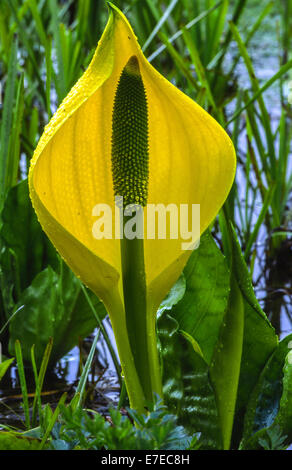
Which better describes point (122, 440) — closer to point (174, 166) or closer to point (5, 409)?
point (174, 166)

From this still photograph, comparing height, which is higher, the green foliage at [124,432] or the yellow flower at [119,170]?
the yellow flower at [119,170]

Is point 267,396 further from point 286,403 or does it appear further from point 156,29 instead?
point 156,29

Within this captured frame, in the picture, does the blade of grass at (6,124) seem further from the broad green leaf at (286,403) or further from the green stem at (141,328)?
the broad green leaf at (286,403)

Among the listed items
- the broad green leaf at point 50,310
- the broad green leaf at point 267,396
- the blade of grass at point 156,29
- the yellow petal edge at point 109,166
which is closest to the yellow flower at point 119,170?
the yellow petal edge at point 109,166

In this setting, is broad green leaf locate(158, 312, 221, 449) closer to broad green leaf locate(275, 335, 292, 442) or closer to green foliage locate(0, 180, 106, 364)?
broad green leaf locate(275, 335, 292, 442)

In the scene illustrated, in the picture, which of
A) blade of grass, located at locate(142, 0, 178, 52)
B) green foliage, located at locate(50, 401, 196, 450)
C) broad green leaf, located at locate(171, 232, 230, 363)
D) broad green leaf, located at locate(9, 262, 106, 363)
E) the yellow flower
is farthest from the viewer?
blade of grass, located at locate(142, 0, 178, 52)

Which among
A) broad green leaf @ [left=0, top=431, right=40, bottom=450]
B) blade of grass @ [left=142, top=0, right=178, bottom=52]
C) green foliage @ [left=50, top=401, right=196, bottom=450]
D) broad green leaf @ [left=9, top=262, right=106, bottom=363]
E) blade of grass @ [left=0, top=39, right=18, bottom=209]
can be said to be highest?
blade of grass @ [left=142, top=0, right=178, bottom=52]

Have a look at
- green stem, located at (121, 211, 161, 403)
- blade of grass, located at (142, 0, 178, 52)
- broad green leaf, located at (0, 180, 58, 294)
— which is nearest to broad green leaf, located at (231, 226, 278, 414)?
green stem, located at (121, 211, 161, 403)
